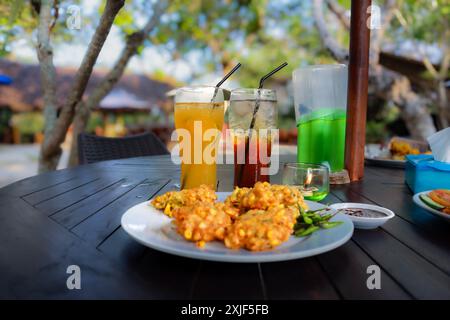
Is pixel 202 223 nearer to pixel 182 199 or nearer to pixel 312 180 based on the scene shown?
pixel 182 199

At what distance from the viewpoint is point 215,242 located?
0.60 metres

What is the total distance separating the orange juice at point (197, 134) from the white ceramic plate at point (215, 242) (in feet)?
1.29

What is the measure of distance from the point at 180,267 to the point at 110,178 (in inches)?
33.4

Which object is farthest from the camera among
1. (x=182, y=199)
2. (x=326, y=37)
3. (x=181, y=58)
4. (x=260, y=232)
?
(x=181, y=58)

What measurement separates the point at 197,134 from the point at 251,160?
19cm

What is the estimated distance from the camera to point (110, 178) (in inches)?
52.6

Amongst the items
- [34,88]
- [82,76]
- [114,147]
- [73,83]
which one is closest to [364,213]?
[114,147]

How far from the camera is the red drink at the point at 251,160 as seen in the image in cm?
112

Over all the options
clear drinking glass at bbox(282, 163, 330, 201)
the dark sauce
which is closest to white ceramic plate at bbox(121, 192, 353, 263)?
the dark sauce

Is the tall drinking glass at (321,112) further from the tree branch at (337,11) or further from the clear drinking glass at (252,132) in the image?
the tree branch at (337,11)

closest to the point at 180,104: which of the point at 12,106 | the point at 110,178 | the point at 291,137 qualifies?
the point at 110,178

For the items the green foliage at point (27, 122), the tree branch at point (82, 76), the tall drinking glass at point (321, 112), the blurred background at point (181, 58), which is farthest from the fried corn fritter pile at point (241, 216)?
the green foliage at point (27, 122)

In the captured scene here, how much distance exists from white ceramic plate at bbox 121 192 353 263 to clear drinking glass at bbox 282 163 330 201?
28cm

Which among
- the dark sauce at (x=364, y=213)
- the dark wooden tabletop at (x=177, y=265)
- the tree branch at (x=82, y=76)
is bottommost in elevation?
the dark wooden tabletop at (x=177, y=265)
